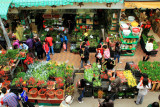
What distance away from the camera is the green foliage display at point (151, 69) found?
316 inches

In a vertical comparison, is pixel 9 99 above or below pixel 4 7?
below

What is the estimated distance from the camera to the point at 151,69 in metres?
8.42

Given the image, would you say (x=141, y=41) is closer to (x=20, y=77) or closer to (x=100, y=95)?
(x=100, y=95)

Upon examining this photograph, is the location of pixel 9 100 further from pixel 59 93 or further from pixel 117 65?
pixel 117 65

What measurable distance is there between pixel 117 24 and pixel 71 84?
595 cm

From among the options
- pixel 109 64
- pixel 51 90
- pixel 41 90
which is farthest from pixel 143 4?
pixel 41 90

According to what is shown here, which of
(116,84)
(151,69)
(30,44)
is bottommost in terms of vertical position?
(116,84)

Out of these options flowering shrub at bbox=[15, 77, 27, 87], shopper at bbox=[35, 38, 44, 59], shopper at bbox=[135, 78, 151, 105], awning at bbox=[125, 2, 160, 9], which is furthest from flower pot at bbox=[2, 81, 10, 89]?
awning at bbox=[125, 2, 160, 9]

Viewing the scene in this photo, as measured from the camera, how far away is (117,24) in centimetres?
1163

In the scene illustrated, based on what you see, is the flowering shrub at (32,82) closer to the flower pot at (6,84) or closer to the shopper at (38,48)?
the flower pot at (6,84)

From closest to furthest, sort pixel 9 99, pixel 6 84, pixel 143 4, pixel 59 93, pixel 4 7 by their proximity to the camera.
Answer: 1. pixel 9 99
2. pixel 59 93
3. pixel 6 84
4. pixel 4 7
5. pixel 143 4

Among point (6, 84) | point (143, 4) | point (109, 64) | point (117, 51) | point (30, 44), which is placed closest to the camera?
point (6, 84)

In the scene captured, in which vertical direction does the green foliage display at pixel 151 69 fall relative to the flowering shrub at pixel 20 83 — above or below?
above

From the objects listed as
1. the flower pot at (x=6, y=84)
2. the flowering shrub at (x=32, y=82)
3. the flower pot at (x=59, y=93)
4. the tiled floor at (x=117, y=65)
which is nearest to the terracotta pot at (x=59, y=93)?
the flower pot at (x=59, y=93)
